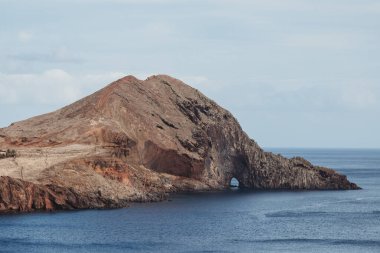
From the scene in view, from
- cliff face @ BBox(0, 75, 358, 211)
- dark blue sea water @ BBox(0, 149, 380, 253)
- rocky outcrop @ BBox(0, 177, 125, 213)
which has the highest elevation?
cliff face @ BBox(0, 75, 358, 211)

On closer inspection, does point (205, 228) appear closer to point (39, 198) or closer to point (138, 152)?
point (39, 198)

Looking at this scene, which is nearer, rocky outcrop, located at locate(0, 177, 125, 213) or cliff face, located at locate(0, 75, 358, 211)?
rocky outcrop, located at locate(0, 177, 125, 213)

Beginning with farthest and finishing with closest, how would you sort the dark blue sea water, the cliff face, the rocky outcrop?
the cliff face → the rocky outcrop → the dark blue sea water

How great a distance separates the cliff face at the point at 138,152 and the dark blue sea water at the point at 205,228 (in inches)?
258

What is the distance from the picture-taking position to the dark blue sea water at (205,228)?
101 metres

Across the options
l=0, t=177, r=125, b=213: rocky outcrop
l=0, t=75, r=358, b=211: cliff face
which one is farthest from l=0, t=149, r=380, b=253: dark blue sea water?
l=0, t=75, r=358, b=211: cliff face

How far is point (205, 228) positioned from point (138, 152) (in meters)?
45.1

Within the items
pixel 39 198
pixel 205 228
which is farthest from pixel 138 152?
pixel 205 228

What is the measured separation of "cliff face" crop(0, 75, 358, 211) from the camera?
13650cm

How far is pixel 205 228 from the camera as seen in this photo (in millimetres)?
Answer: 117688

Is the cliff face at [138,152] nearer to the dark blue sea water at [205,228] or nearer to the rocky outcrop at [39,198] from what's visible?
the rocky outcrop at [39,198]

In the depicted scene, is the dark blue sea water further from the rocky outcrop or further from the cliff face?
the cliff face

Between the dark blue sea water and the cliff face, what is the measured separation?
21.5ft

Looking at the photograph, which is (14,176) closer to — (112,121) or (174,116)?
(112,121)
